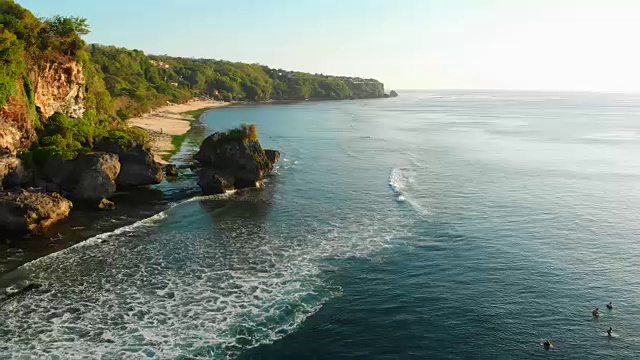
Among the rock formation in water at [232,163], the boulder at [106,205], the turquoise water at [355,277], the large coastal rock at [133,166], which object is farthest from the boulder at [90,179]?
the rock formation in water at [232,163]

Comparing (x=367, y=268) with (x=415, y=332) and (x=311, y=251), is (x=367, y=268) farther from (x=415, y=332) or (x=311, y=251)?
(x=415, y=332)

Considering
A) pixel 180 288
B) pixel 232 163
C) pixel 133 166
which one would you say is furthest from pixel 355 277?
pixel 133 166

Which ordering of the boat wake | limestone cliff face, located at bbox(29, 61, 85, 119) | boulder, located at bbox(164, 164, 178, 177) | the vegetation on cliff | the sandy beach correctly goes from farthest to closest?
1. the sandy beach
2. boulder, located at bbox(164, 164, 178, 177)
3. limestone cliff face, located at bbox(29, 61, 85, 119)
4. the boat wake
5. the vegetation on cliff

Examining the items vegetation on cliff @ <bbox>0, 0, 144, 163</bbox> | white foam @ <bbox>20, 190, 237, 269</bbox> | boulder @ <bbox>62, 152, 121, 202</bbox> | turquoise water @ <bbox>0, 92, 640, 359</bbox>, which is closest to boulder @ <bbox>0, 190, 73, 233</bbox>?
white foam @ <bbox>20, 190, 237, 269</bbox>

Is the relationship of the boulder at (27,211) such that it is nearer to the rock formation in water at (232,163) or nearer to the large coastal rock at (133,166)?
the large coastal rock at (133,166)

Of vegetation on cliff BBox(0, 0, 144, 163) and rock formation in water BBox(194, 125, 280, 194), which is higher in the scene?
vegetation on cliff BBox(0, 0, 144, 163)

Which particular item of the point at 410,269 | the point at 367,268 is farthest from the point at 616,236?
the point at 367,268

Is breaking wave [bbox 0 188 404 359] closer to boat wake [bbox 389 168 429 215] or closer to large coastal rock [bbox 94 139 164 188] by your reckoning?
boat wake [bbox 389 168 429 215]
